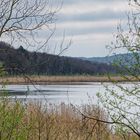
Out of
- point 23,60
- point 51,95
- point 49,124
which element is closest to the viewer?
point 23,60

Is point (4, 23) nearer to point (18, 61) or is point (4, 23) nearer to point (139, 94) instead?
point (18, 61)

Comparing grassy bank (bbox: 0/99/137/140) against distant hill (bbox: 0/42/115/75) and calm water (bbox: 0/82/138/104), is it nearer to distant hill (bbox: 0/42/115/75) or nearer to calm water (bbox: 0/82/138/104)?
calm water (bbox: 0/82/138/104)

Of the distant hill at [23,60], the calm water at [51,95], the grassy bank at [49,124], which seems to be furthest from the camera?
the calm water at [51,95]

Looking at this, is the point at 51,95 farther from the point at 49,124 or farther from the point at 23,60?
the point at 23,60

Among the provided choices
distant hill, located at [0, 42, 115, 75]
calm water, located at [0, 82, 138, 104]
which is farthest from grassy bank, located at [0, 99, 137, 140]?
distant hill, located at [0, 42, 115, 75]

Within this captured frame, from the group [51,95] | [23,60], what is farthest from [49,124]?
[51,95]

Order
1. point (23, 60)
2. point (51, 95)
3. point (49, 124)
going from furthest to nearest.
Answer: point (51, 95)
point (49, 124)
point (23, 60)

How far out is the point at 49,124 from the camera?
866 centimetres

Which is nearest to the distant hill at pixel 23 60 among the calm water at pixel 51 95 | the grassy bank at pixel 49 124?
the calm water at pixel 51 95

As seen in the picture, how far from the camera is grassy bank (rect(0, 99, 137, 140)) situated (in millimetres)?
5551

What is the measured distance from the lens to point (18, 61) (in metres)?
6.56

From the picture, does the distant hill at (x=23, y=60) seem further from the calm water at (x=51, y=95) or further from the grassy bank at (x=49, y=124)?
the grassy bank at (x=49, y=124)

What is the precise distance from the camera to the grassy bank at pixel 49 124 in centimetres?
555

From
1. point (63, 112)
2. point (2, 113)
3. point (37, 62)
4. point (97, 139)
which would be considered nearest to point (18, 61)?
point (37, 62)
